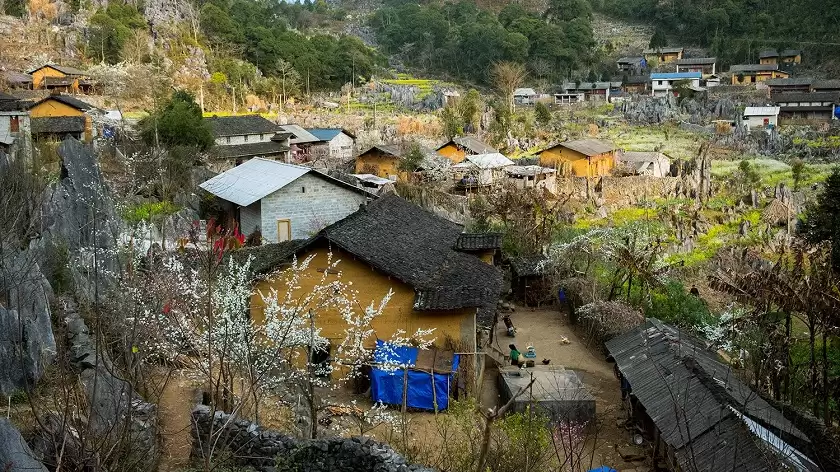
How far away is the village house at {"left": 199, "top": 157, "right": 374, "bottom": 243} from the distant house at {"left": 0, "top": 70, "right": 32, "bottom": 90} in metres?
29.6

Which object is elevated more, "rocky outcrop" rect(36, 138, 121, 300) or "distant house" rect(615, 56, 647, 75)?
"distant house" rect(615, 56, 647, 75)

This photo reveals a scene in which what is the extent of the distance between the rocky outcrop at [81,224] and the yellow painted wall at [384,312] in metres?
2.80

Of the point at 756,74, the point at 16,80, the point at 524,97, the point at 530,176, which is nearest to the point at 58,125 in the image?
the point at 16,80

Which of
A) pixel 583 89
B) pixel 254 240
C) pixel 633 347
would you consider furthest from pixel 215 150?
pixel 583 89

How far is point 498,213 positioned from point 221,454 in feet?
62.7

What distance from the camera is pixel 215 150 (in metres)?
32.6

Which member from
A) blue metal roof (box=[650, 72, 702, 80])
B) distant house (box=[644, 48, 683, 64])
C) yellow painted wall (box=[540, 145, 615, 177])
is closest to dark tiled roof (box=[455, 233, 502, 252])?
yellow painted wall (box=[540, 145, 615, 177])

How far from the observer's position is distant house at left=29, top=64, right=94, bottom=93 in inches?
1845

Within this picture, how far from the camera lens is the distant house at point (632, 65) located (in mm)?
92287

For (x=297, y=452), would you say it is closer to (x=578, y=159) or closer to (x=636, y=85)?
(x=578, y=159)

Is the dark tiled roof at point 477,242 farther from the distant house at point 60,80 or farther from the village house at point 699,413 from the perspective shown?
the distant house at point 60,80

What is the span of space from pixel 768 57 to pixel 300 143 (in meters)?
64.3

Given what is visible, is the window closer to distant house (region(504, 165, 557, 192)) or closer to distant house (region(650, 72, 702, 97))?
distant house (region(504, 165, 557, 192))

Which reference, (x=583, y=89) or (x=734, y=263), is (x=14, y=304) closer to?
(x=734, y=263)
